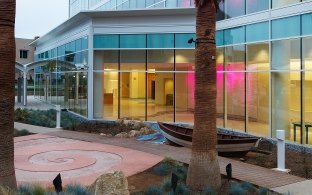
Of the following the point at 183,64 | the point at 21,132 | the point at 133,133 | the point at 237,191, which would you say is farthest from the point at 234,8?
the point at 237,191

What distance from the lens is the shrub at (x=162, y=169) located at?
11448mm

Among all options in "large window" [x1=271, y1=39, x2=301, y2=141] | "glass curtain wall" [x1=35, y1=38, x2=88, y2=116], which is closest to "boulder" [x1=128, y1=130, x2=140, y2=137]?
"glass curtain wall" [x1=35, y1=38, x2=88, y2=116]

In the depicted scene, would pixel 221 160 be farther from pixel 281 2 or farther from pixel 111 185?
pixel 281 2

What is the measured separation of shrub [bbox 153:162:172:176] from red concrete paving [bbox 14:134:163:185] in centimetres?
57

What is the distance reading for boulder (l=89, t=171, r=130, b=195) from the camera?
24.5 feet

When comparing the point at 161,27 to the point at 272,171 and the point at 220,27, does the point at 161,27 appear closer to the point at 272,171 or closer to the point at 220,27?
the point at 220,27

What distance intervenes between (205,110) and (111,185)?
10.0ft

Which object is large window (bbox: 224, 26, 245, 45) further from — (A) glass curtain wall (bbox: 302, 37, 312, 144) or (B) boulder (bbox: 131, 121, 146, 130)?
(B) boulder (bbox: 131, 121, 146, 130)

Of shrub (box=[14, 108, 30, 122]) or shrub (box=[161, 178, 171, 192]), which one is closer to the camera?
shrub (box=[161, 178, 171, 192])

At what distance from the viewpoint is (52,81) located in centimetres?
3922

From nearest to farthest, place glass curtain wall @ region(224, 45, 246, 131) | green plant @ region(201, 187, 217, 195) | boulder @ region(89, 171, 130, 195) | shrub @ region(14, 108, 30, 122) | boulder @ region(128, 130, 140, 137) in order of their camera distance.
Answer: boulder @ region(89, 171, 130, 195)
green plant @ region(201, 187, 217, 195)
boulder @ region(128, 130, 140, 137)
glass curtain wall @ region(224, 45, 246, 131)
shrub @ region(14, 108, 30, 122)

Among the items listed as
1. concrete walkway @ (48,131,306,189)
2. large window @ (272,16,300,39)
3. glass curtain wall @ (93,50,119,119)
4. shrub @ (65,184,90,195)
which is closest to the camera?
shrub @ (65,184,90,195)

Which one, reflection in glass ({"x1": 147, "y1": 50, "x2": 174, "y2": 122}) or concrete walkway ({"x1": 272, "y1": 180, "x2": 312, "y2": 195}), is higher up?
reflection in glass ({"x1": 147, "y1": 50, "x2": 174, "y2": 122})

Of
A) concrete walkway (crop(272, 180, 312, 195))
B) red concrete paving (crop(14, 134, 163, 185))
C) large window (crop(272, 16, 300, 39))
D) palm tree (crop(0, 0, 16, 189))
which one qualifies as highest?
large window (crop(272, 16, 300, 39))
